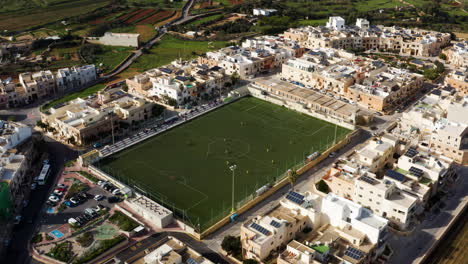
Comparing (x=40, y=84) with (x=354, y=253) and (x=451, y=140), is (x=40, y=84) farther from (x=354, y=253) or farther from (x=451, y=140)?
(x=451, y=140)

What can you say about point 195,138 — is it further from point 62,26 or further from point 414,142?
point 62,26

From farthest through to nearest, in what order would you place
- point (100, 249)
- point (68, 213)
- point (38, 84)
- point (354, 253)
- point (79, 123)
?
point (38, 84)
point (79, 123)
point (68, 213)
point (100, 249)
point (354, 253)

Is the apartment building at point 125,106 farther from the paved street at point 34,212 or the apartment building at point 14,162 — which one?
the apartment building at point 14,162

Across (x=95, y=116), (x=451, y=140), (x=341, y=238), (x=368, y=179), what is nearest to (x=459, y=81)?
(x=451, y=140)

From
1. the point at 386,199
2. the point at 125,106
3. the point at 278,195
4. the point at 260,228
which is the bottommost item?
the point at 278,195

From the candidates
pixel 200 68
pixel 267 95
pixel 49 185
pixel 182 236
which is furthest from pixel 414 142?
pixel 49 185

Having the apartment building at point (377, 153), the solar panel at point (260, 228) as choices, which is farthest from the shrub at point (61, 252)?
the apartment building at point (377, 153)

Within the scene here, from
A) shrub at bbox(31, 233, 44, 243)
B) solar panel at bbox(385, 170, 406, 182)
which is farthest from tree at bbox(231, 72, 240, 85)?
shrub at bbox(31, 233, 44, 243)
